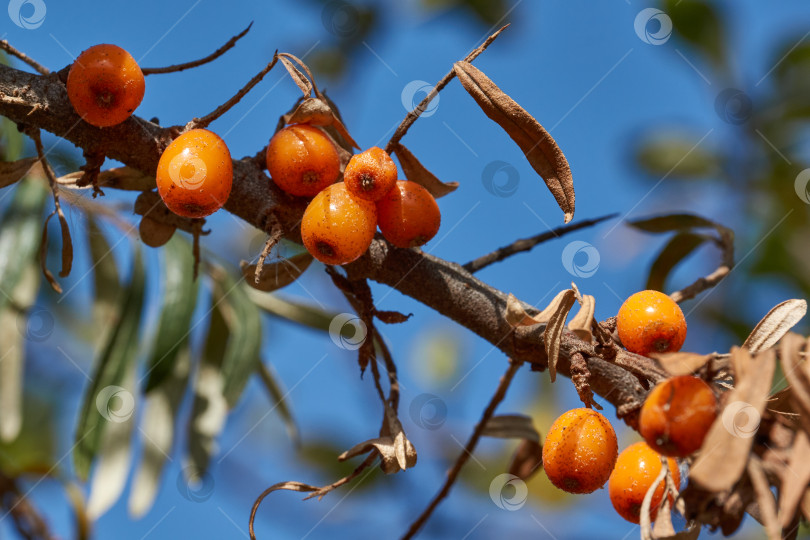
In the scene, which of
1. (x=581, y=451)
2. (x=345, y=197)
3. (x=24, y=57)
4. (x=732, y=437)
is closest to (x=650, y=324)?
(x=581, y=451)

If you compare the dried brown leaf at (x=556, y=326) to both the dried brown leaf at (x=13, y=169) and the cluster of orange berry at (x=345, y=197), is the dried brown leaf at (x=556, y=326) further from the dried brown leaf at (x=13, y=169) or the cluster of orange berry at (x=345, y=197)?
the dried brown leaf at (x=13, y=169)

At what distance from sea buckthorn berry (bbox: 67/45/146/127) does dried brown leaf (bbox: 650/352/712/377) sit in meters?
1.03

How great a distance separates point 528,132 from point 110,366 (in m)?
1.65

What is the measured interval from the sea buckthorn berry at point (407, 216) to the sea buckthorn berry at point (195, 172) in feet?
0.99

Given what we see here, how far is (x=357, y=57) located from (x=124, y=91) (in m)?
2.74

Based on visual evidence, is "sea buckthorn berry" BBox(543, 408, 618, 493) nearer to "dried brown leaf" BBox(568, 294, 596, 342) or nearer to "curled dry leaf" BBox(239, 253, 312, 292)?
"dried brown leaf" BBox(568, 294, 596, 342)

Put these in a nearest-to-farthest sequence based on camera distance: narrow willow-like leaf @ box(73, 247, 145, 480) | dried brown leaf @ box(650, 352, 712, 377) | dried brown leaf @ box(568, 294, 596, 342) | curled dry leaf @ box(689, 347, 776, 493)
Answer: curled dry leaf @ box(689, 347, 776, 493)
dried brown leaf @ box(650, 352, 712, 377)
dried brown leaf @ box(568, 294, 596, 342)
narrow willow-like leaf @ box(73, 247, 145, 480)

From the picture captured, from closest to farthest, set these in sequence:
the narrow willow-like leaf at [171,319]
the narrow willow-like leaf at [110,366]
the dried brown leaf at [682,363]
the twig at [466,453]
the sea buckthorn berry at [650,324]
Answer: the dried brown leaf at [682,363] < the sea buckthorn berry at [650,324] < the twig at [466,453] < the narrow willow-like leaf at [110,366] < the narrow willow-like leaf at [171,319]

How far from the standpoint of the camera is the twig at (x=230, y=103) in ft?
4.50

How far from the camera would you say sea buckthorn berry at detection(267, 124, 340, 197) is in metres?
1.41

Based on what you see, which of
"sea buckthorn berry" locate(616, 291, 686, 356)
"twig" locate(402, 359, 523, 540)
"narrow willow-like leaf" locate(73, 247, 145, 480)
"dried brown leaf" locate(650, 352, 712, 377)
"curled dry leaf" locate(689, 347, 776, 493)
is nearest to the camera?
"curled dry leaf" locate(689, 347, 776, 493)

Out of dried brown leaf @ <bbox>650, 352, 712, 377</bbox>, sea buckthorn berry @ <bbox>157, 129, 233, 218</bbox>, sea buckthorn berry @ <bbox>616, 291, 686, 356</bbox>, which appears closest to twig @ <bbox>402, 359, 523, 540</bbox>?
sea buckthorn berry @ <bbox>616, 291, 686, 356</bbox>

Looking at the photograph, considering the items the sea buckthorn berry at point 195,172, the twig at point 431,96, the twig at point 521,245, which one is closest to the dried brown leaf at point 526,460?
the twig at point 521,245

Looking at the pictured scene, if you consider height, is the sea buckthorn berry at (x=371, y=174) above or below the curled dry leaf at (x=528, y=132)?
below
